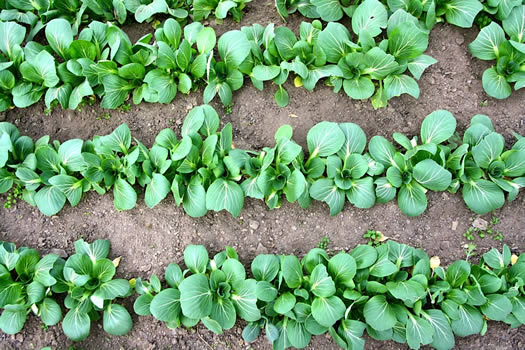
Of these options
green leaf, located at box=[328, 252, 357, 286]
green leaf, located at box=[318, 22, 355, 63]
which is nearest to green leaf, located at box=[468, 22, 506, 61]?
green leaf, located at box=[318, 22, 355, 63]

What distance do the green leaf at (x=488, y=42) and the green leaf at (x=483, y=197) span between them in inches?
49.0

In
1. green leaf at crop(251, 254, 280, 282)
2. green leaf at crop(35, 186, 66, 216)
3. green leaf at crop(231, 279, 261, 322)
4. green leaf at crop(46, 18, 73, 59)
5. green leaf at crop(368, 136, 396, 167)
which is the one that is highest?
green leaf at crop(46, 18, 73, 59)

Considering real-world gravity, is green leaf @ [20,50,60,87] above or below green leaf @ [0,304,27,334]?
above

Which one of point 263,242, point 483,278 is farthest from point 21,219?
point 483,278

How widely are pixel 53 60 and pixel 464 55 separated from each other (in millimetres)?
3847

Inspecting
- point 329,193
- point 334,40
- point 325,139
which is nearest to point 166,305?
point 329,193

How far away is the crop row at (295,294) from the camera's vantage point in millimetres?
3332

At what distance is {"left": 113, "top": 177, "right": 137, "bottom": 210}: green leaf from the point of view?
145 inches

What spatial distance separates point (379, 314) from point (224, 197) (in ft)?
4.93

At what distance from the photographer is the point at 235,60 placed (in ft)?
12.8

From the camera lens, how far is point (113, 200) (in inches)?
157

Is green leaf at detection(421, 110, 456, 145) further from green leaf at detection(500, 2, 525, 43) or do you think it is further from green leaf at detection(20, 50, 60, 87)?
green leaf at detection(20, 50, 60, 87)

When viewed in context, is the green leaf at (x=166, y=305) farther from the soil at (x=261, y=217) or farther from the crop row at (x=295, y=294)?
the soil at (x=261, y=217)

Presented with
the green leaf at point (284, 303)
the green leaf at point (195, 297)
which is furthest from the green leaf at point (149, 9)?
the green leaf at point (284, 303)
